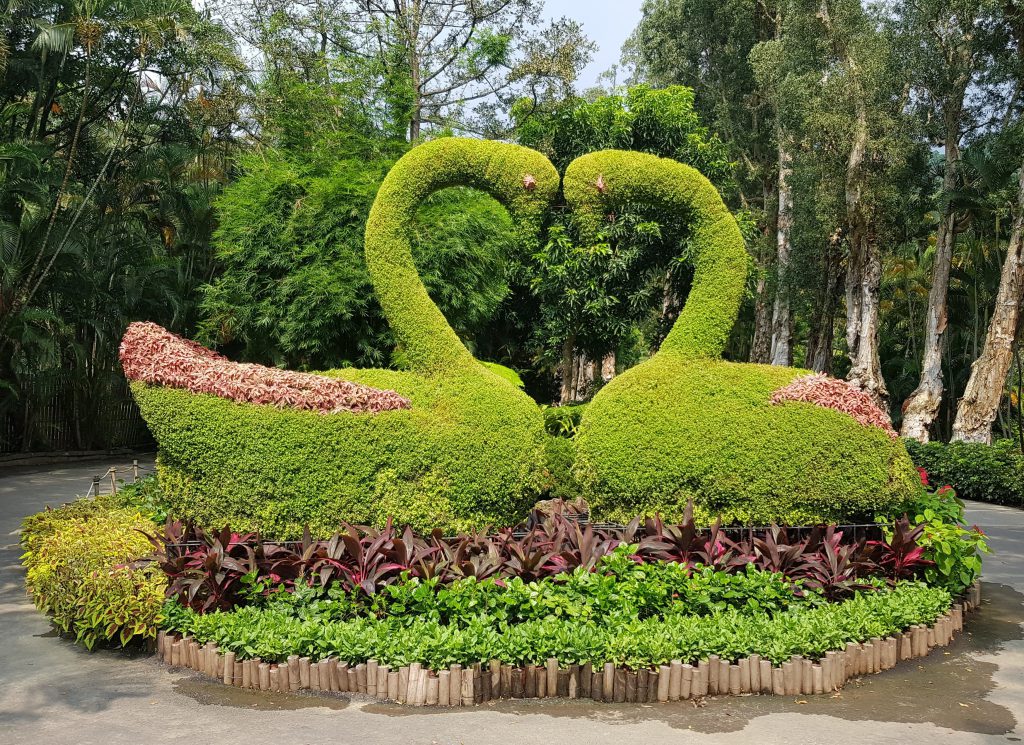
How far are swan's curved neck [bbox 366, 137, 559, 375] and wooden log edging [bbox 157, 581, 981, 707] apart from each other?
2.65 metres

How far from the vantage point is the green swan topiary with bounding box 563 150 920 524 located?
19.7 ft

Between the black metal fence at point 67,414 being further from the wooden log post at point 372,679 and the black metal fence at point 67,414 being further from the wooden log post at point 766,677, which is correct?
the wooden log post at point 766,677

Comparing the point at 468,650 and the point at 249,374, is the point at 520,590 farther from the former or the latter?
the point at 249,374

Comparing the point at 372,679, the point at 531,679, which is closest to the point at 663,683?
the point at 531,679

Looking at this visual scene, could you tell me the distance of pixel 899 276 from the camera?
82.4 ft

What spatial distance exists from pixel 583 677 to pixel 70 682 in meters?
3.04

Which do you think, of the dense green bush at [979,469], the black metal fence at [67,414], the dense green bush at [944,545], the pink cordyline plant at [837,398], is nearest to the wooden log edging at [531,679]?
the dense green bush at [944,545]

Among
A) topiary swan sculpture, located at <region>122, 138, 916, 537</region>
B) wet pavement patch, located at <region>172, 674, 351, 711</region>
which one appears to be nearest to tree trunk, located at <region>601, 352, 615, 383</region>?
topiary swan sculpture, located at <region>122, 138, 916, 537</region>

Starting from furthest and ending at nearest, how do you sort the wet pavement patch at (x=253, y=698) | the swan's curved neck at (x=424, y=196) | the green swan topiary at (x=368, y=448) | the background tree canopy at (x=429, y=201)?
the background tree canopy at (x=429, y=201) < the swan's curved neck at (x=424, y=196) < the green swan topiary at (x=368, y=448) < the wet pavement patch at (x=253, y=698)

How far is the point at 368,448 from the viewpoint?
19.0 feet

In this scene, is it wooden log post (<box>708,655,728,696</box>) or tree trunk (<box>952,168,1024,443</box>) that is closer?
wooden log post (<box>708,655,728,696</box>)

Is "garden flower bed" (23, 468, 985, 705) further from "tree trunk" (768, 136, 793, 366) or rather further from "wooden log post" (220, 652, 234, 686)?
"tree trunk" (768, 136, 793, 366)

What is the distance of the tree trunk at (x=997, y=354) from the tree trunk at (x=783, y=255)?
257 inches

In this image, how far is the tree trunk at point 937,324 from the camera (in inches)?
696
